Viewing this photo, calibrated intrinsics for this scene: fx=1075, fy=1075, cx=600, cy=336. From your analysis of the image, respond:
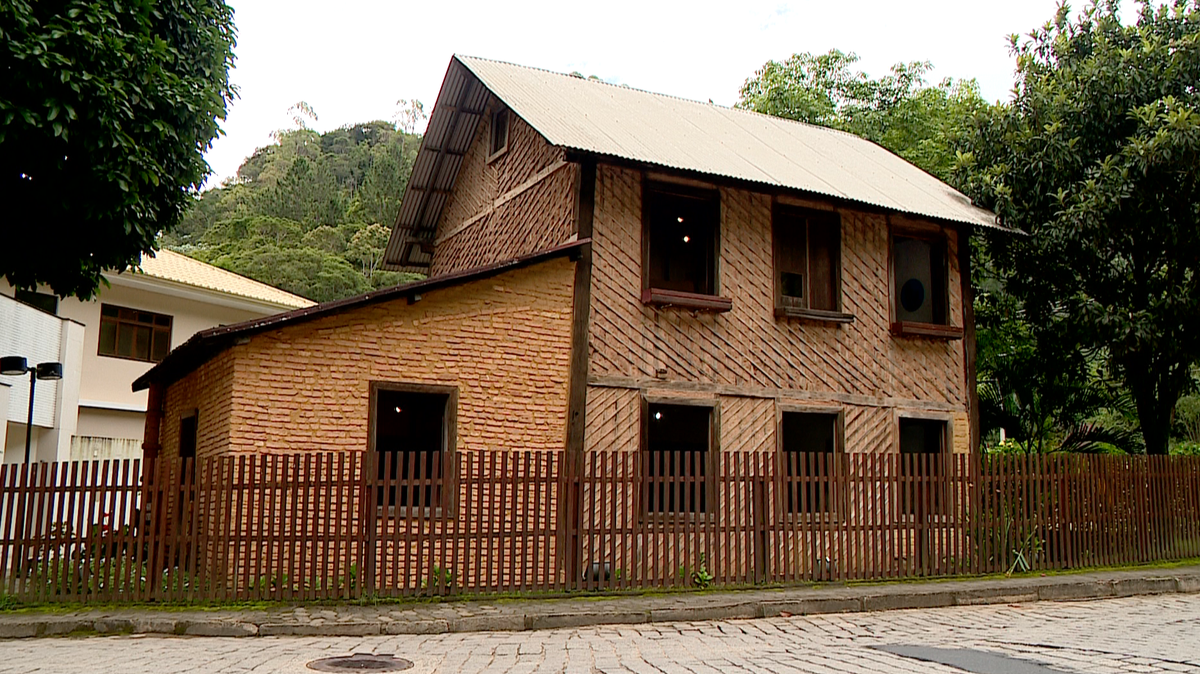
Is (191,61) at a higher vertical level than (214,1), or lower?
lower

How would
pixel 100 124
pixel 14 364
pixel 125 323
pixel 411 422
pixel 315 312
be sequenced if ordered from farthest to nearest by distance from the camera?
pixel 125 323
pixel 14 364
pixel 411 422
pixel 315 312
pixel 100 124

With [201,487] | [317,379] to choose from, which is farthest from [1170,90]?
[201,487]

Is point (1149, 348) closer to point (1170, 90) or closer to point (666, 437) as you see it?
point (1170, 90)

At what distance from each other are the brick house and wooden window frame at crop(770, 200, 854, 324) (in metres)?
0.03

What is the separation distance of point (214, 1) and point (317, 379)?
4.30m

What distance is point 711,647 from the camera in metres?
8.59

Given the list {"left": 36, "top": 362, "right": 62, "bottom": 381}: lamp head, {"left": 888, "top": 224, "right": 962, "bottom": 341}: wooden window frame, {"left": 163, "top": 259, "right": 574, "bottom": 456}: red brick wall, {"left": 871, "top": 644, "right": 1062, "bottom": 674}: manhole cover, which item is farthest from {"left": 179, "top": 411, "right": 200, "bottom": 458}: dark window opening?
{"left": 888, "top": 224, "right": 962, "bottom": 341}: wooden window frame

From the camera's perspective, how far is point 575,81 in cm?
1888

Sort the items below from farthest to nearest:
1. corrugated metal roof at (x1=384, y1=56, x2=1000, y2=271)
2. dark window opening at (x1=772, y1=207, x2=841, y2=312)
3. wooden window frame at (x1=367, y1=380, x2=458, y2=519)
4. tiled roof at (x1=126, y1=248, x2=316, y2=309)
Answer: tiled roof at (x1=126, y1=248, x2=316, y2=309), dark window opening at (x1=772, y1=207, x2=841, y2=312), corrugated metal roof at (x1=384, y1=56, x2=1000, y2=271), wooden window frame at (x1=367, y1=380, x2=458, y2=519)

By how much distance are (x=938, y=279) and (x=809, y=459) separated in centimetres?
570

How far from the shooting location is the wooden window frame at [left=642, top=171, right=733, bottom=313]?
14438mm

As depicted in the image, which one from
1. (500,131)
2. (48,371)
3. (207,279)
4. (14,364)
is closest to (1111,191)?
(500,131)

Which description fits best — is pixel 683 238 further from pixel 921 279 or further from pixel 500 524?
pixel 500 524

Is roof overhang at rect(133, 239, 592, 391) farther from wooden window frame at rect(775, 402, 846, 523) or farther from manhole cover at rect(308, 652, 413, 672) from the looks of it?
manhole cover at rect(308, 652, 413, 672)
